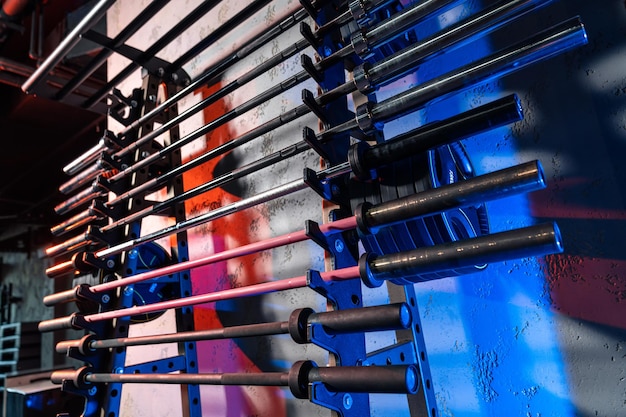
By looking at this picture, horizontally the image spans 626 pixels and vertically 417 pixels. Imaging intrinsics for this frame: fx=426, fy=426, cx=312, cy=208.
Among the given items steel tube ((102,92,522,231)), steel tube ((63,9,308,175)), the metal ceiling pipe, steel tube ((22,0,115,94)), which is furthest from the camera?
the metal ceiling pipe

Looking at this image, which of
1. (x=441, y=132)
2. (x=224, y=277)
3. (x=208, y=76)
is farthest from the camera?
(x=224, y=277)

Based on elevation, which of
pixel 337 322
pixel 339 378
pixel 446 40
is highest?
pixel 446 40

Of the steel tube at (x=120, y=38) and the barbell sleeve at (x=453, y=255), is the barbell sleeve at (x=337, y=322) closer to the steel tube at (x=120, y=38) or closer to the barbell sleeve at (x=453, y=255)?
the barbell sleeve at (x=453, y=255)

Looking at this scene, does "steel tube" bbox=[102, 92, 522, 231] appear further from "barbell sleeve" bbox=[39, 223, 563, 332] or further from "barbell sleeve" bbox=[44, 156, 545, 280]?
"barbell sleeve" bbox=[39, 223, 563, 332]


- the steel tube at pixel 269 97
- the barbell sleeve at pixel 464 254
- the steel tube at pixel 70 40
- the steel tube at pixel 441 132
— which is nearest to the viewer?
the barbell sleeve at pixel 464 254

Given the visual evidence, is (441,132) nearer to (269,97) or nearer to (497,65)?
(497,65)

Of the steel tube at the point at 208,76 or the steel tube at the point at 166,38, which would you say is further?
the steel tube at the point at 166,38

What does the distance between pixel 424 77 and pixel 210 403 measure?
158 cm

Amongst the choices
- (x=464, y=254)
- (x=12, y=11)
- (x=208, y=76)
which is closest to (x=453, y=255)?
(x=464, y=254)

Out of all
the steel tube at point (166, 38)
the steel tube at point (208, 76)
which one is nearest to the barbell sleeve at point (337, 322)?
the steel tube at point (208, 76)

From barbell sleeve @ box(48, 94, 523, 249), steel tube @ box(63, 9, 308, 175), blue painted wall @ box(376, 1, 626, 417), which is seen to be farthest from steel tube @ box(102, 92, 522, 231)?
steel tube @ box(63, 9, 308, 175)

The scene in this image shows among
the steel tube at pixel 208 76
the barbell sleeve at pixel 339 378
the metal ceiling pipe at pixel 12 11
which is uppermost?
the metal ceiling pipe at pixel 12 11

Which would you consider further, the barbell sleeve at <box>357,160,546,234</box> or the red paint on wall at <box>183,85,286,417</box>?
the red paint on wall at <box>183,85,286,417</box>

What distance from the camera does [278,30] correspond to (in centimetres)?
140
